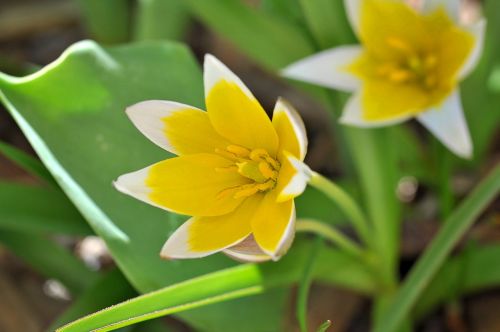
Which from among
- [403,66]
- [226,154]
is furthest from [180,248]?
[403,66]

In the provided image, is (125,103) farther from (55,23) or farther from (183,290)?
(55,23)

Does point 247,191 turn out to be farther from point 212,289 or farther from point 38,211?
→ point 38,211

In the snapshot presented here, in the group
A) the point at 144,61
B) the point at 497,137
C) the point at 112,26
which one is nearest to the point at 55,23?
the point at 112,26

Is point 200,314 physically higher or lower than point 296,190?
lower

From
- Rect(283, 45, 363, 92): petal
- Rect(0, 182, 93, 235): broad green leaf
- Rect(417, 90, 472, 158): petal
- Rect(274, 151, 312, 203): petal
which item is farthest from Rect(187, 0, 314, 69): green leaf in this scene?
Rect(274, 151, 312, 203): petal

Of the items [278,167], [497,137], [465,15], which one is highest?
[278,167]

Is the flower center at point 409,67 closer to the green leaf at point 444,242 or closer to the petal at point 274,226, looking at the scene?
the green leaf at point 444,242
